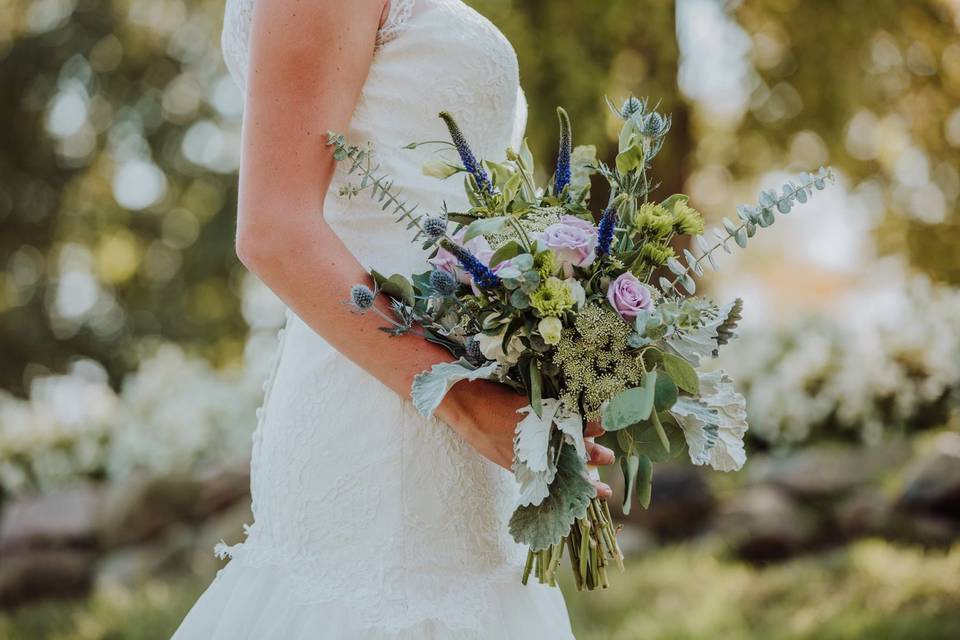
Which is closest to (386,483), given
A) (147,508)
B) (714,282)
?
(147,508)

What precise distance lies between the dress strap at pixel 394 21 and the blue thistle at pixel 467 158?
231 millimetres

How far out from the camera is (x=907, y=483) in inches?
231

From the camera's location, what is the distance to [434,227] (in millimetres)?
1727

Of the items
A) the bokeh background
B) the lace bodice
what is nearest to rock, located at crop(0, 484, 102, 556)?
the bokeh background

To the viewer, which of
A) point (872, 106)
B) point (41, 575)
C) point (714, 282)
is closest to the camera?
point (41, 575)

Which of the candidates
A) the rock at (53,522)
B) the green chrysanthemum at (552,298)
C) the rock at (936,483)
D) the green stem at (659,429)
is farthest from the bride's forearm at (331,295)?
the rock at (53,522)

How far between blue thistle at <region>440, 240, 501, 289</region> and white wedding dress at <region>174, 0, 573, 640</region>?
26 centimetres

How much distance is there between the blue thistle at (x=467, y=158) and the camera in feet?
5.86

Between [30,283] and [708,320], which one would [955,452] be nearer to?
[708,320]

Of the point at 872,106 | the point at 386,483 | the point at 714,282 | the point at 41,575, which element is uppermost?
the point at 386,483

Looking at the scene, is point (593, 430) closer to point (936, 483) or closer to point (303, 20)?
point (303, 20)

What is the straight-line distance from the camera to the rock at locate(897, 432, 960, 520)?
568 cm

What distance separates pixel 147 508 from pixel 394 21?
270 inches

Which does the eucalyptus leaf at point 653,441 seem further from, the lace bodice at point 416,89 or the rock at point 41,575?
the rock at point 41,575
